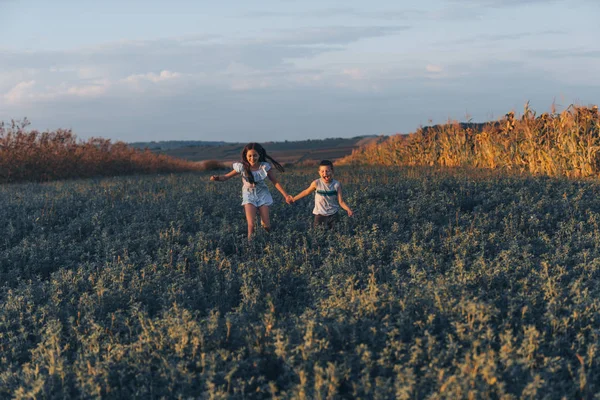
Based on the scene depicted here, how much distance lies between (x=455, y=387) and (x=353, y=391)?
848 millimetres

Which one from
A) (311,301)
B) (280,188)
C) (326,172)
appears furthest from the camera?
(280,188)

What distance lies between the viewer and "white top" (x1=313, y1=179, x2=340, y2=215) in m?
8.74

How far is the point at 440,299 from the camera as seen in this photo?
215 inches

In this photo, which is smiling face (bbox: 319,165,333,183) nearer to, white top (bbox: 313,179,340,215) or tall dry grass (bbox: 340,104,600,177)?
white top (bbox: 313,179,340,215)

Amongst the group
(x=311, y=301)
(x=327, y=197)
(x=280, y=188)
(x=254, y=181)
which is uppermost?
(x=254, y=181)

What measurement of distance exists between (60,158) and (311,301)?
59.5 feet

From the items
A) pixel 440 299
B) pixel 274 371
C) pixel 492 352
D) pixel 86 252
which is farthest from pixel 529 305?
pixel 86 252

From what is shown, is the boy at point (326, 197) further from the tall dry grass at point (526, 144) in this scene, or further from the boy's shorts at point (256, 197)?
the tall dry grass at point (526, 144)

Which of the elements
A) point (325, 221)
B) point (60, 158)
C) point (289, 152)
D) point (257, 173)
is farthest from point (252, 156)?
point (289, 152)

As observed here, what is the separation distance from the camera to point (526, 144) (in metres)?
15.6

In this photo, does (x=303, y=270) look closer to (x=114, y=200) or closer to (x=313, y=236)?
(x=313, y=236)

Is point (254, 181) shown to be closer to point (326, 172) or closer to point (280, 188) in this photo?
point (280, 188)

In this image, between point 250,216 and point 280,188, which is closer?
point 250,216

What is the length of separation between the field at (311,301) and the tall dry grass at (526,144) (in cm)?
401
